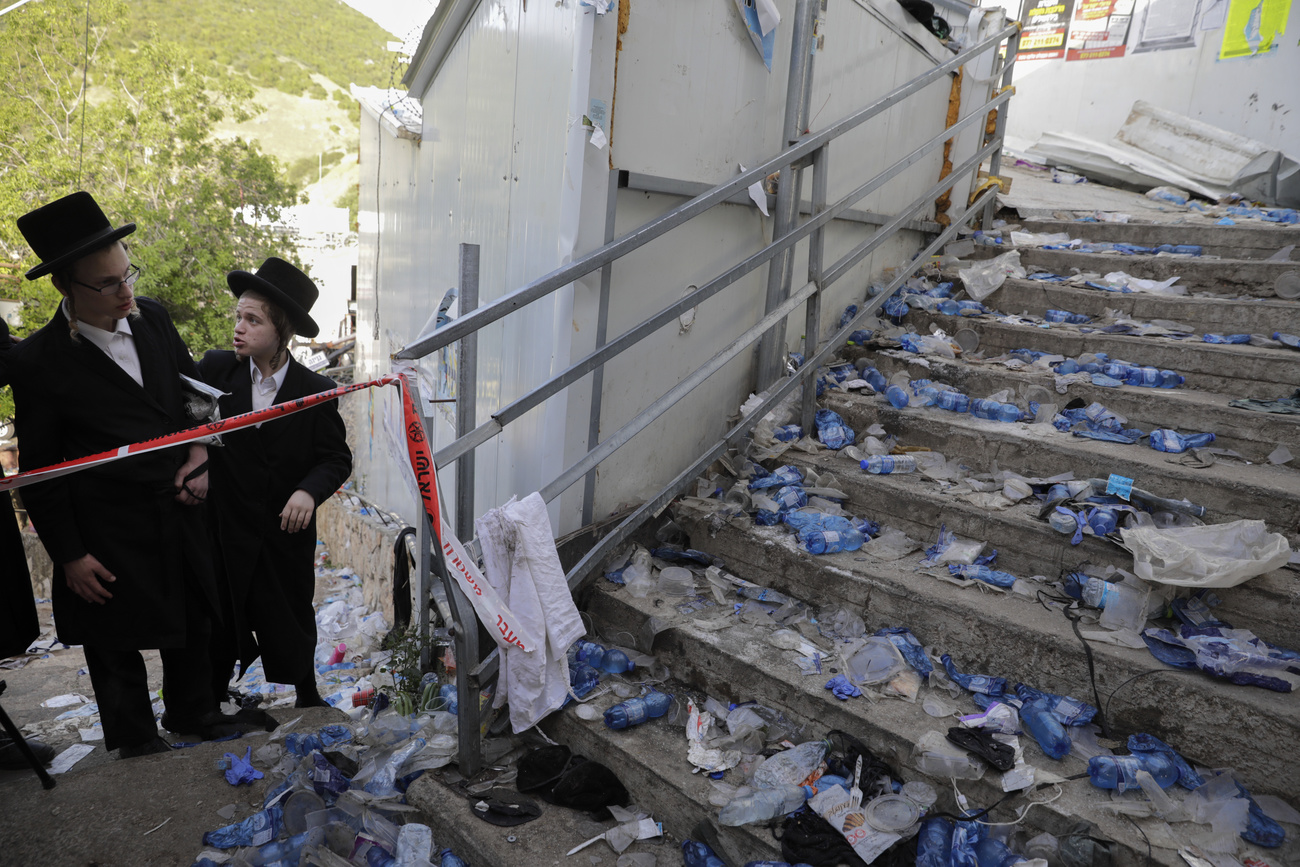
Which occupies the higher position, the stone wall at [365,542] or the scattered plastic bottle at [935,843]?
the scattered plastic bottle at [935,843]

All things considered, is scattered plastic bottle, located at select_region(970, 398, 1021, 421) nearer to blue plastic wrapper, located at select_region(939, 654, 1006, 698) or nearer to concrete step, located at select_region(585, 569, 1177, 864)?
concrete step, located at select_region(585, 569, 1177, 864)

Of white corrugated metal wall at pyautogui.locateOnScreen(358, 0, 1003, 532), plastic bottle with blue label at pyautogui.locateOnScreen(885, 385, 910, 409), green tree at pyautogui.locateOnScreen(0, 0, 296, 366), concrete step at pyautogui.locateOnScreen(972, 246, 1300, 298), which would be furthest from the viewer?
green tree at pyautogui.locateOnScreen(0, 0, 296, 366)

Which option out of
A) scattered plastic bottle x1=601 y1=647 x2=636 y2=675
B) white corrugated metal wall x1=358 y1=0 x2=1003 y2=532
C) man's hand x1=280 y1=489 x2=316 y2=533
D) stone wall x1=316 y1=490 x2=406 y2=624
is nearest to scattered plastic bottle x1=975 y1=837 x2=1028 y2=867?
scattered plastic bottle x1=601 y1=647 x2=636 y2=675

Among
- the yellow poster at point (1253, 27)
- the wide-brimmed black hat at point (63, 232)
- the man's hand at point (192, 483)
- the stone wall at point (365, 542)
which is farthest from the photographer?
the yellow poster at point (1253, 27)

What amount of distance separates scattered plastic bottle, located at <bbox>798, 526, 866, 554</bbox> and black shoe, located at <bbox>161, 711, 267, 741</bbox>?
235 cm

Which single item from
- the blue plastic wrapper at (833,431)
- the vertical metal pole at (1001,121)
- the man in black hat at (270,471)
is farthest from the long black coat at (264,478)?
the vertical metal pole at (1001,121)

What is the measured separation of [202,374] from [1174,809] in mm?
3336

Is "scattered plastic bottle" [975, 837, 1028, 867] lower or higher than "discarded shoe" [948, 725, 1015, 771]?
lower

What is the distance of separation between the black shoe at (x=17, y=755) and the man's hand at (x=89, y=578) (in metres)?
0.65

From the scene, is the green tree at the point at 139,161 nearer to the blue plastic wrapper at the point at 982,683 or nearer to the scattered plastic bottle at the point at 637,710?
the scattered plastic bottle at the point at 637,710

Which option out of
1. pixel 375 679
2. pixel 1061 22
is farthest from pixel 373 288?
pixel 1061 22

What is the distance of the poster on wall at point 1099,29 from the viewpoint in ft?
28.8

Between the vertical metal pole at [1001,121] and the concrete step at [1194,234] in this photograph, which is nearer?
the concrete step at [1194,234]

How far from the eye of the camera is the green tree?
19.5 meters
